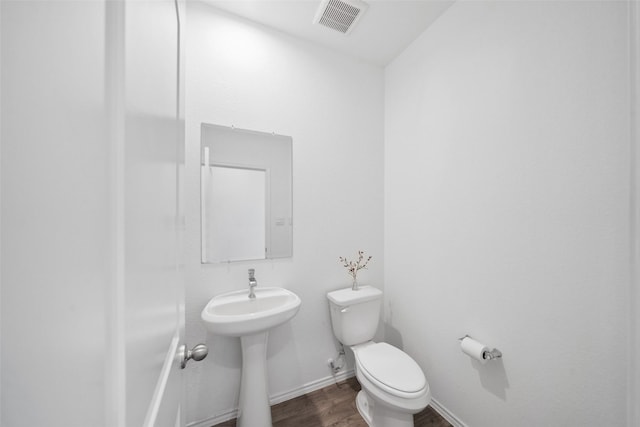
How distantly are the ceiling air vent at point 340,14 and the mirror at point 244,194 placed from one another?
776mm

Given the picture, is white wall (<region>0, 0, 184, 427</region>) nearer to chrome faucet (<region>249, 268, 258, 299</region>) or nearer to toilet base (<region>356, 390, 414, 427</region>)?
chrome faucet (<region>249, 268, 258, 299</region>)

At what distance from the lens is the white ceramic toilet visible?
1.13 m

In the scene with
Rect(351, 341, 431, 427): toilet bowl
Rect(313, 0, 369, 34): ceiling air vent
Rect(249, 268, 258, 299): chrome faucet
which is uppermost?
Rect(313, 0, 369, 34): ceiling air vent

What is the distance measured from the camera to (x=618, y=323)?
33.1 inches

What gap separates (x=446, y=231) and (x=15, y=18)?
1.67 m

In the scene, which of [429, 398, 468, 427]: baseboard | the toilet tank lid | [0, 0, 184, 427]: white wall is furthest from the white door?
[429, 398, 468, 427]: baseboard

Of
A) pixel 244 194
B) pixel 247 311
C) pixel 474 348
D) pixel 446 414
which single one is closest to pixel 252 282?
pixel 247 311

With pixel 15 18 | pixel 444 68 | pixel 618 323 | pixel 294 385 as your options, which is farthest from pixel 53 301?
pixel 444 68

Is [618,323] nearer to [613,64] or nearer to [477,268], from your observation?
[477,268]

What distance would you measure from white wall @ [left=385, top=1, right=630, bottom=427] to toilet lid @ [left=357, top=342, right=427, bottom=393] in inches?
12.7

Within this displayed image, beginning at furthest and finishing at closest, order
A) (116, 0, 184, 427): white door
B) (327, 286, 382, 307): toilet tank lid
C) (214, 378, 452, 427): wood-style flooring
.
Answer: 1. (327, 286, 382, 307): toilet tank lid
2. (214, 378, 452, 427): wood-style flooring
3. (116, 0, 184, 427): white door

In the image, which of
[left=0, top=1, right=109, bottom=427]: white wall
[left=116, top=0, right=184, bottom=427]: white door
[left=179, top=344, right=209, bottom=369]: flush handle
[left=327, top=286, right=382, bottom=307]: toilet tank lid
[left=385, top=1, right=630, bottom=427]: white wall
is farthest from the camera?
[left=327, top=286, right=382, bottom=307]: toilet tank lid

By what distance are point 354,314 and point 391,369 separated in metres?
0.39

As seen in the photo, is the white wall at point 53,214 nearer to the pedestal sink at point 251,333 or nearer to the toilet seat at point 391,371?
the pedestal sink at point 251,333
